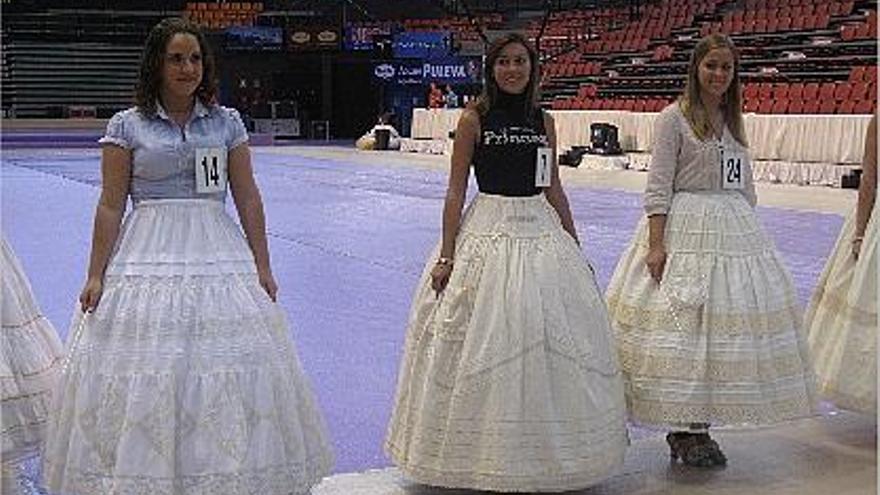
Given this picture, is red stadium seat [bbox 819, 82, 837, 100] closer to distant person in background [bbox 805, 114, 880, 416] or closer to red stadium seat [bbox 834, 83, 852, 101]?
red stadium seat [bbox 834, 83, 852, 101]

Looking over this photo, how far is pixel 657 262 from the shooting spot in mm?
3582

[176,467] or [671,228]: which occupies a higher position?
[671,228]

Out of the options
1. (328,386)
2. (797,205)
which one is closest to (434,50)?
(797,205)

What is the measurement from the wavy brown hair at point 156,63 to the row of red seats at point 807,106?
508 inches

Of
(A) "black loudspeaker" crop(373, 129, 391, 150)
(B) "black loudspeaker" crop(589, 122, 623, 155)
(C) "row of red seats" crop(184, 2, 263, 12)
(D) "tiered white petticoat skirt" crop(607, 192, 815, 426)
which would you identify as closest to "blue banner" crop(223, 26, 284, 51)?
(C) "row of red seats" crop(184, 2, 263, 12)

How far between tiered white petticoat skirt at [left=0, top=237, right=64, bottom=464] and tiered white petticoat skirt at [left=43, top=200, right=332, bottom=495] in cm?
15

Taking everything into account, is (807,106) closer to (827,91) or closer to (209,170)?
(827,91)

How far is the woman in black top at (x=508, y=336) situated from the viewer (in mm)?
3119

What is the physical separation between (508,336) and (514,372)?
9 centimetres

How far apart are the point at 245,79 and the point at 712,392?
3011 centimetres

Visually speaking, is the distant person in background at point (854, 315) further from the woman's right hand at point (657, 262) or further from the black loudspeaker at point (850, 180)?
the black loudspeaker at point (850, 180)

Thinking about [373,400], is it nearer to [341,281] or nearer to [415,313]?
[415,313]

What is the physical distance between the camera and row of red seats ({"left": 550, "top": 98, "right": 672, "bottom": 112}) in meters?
19.4

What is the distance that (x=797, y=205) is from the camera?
1177 centimetres
